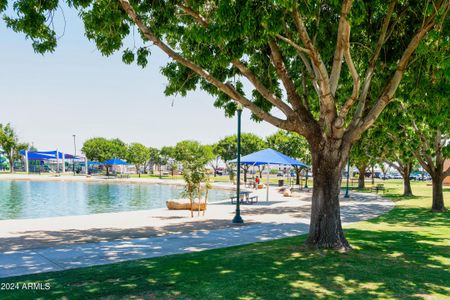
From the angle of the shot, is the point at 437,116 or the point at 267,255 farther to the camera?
the point at 437,116

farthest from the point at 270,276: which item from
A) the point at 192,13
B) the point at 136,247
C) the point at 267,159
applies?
the point at 267,159

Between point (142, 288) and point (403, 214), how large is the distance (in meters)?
15.9

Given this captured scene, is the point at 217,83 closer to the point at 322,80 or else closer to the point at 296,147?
the point at 322,80

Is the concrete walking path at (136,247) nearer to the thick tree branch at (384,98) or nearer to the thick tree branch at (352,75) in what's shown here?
the thick tree branch at (384,98)

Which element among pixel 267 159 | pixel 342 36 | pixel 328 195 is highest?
pixel 342 36

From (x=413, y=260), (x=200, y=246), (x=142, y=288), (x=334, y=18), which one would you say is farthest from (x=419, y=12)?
(x=142, y=288)

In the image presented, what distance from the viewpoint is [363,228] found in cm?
1384

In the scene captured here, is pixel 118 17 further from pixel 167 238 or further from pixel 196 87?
pixel 167 238

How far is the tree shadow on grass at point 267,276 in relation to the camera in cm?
623

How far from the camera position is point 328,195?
31.3ft

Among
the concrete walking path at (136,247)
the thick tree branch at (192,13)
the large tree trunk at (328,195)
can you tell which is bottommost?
the concrete walking path at (136,247)

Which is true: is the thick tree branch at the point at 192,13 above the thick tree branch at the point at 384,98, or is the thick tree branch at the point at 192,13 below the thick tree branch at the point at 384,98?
above

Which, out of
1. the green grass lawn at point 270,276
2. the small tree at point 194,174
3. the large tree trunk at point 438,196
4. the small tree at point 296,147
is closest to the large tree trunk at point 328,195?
the green grass lawn at point 270,276

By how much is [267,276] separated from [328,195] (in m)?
3.18
